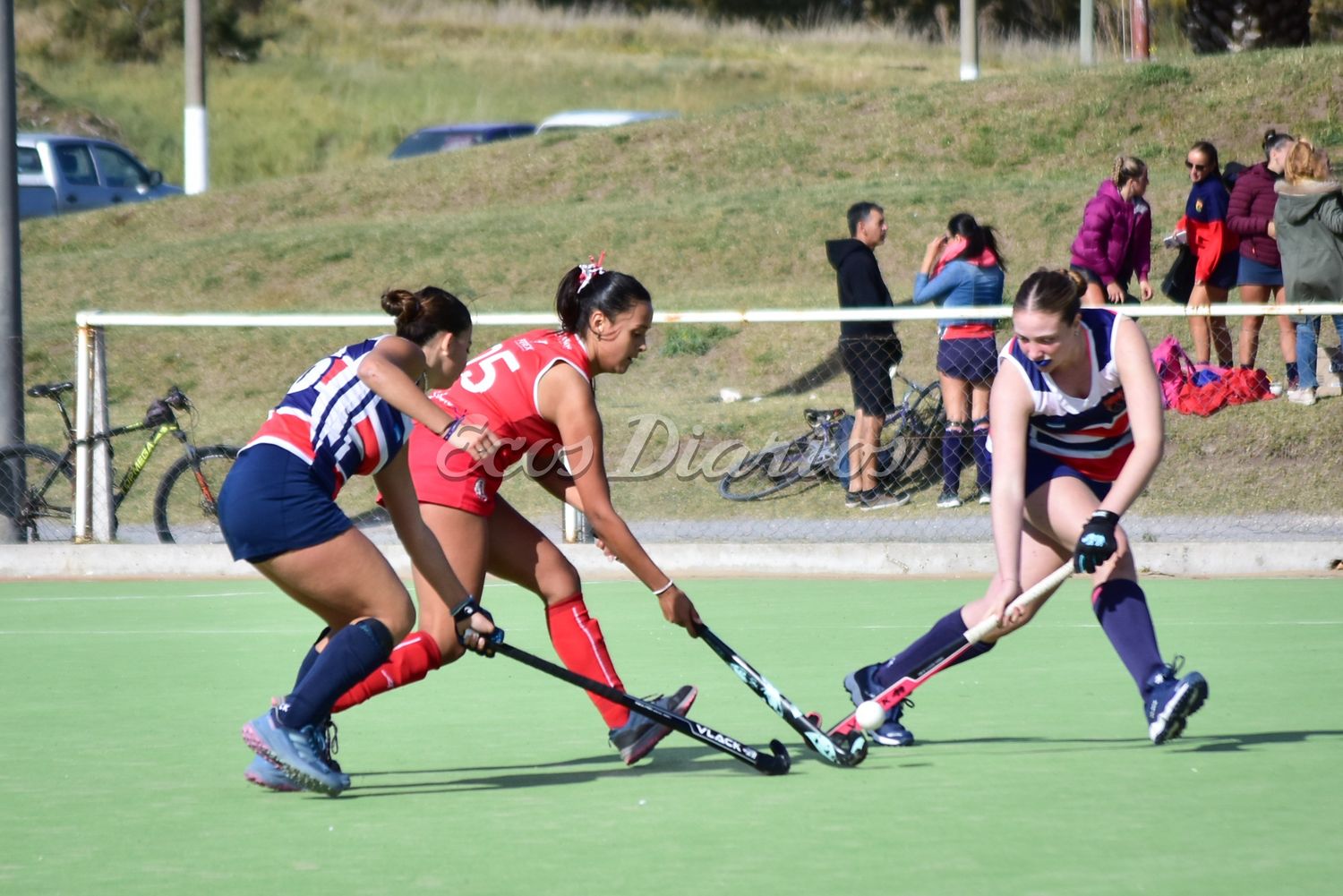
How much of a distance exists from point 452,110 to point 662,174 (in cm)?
1750

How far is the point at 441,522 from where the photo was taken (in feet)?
19.3

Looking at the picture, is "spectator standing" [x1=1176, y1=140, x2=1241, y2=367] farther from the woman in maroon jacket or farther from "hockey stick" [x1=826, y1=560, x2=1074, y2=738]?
"hockey stick" [x1=826, y1=560, x2=1074, y2=738]

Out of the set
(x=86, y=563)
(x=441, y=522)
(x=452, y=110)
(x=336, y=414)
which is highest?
(x=452, y=110)

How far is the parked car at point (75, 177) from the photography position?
26156 millimetres

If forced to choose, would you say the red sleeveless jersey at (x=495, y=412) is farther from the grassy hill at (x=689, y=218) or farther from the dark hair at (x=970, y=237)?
the grassy hill at (x=689, y=218)

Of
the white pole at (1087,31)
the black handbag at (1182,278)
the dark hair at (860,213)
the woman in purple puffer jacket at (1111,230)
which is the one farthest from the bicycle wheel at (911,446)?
the white pole at (1087,31)

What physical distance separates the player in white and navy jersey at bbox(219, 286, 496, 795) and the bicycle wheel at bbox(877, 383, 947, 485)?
715 cm

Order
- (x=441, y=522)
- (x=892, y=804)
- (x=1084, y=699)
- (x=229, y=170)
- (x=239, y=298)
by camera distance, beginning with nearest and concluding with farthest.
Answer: (x=892, y=804)
(x=441, y=522)
(x=1084, y=699)
(x=239, y=298)
(x=229, y=170)

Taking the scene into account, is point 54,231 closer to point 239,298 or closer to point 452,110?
point 239,298

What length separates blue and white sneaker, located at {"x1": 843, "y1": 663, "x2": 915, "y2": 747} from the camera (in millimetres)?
6004

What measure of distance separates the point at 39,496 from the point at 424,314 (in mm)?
7288

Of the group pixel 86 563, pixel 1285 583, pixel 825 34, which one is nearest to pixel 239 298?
pixel 86 563

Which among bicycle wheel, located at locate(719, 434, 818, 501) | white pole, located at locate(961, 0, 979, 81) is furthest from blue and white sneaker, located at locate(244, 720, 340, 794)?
white pole, located at locate(961, 0, 979, 81)

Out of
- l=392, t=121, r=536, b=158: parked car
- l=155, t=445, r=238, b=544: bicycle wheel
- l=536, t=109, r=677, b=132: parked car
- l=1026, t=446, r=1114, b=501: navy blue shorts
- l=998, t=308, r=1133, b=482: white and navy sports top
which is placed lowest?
l=155, t=445, r=238, b=544: bicycle wheel
